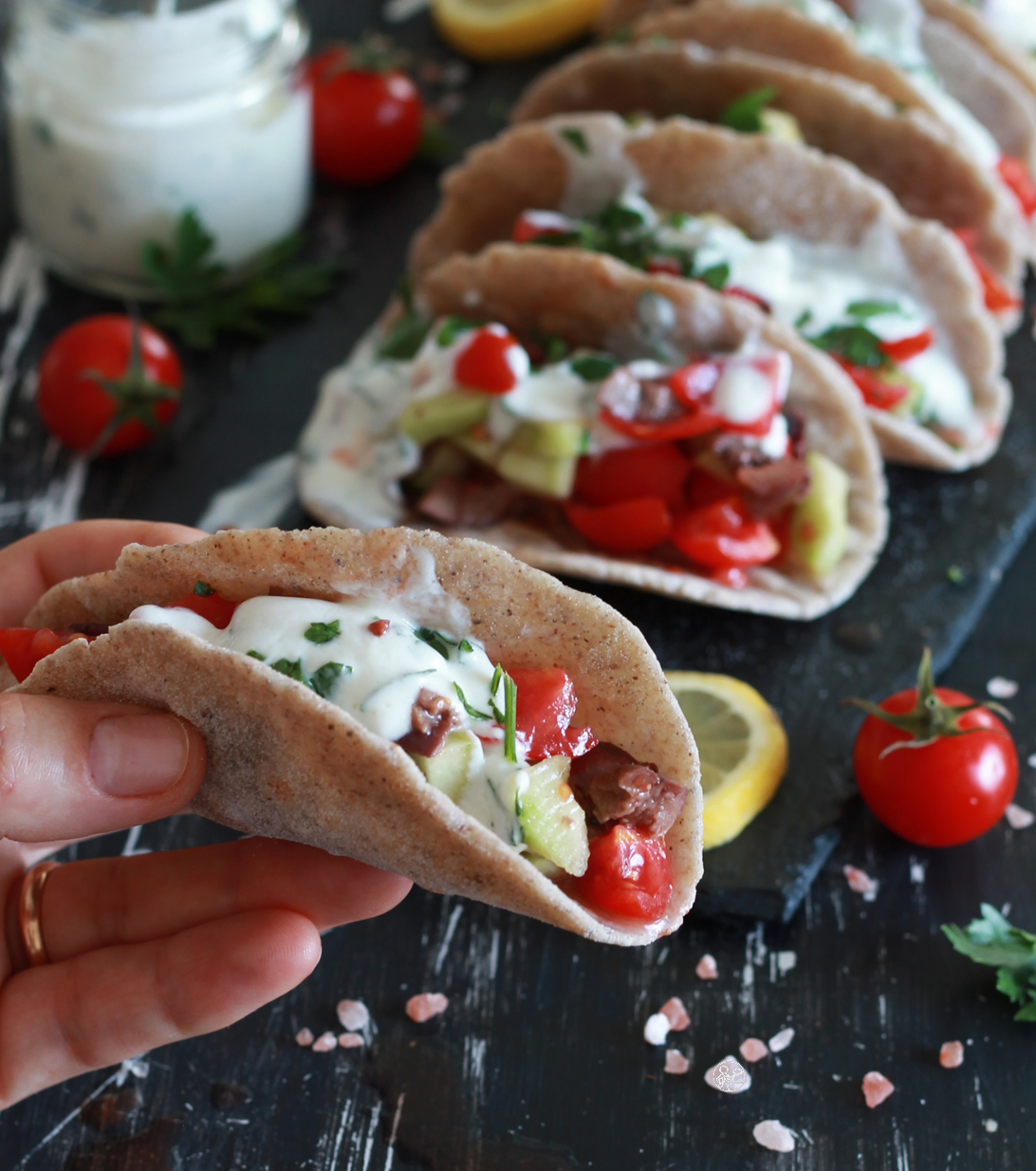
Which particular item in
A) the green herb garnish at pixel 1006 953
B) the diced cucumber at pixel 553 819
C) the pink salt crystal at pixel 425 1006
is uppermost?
the diced cucumber at pixel 553 819

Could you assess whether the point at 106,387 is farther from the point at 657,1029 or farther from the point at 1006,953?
the point at 1006,953

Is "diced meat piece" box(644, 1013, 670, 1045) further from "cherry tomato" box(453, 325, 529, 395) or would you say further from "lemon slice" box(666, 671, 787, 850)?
"cherry tomato" box(453, 325, 529, 395)

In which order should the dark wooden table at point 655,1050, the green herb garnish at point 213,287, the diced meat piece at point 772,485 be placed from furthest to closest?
the green herb garnish at point 213,287
the diced meat piece at point 772,485
the dark wooden table at point 655,1050

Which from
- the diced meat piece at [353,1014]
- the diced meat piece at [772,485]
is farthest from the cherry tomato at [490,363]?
the diced meat piece at [353,1014]

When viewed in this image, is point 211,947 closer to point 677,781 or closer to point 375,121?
point 677,781

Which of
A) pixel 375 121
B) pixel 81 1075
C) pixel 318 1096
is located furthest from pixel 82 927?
pixel 375 121

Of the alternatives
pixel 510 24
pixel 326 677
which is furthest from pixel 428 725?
pixel 510 24

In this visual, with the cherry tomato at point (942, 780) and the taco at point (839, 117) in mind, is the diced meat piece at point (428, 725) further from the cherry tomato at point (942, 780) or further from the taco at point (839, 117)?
the taco at point (839, 117)
